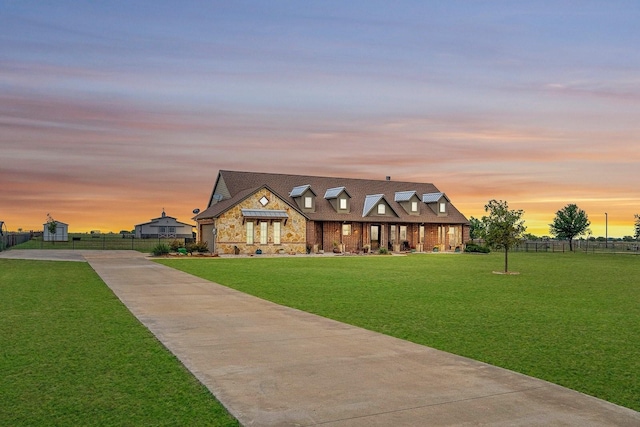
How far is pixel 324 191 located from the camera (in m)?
59.0

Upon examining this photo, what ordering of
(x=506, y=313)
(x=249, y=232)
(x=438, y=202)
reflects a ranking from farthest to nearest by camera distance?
Answer: (x=438, y=202), (x=249, y=232), (x=506, y=313)

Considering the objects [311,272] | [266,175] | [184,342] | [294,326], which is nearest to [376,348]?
[294,326]

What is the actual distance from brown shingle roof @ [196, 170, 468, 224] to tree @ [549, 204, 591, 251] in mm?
24785

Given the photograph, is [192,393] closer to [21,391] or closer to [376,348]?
[21,391]

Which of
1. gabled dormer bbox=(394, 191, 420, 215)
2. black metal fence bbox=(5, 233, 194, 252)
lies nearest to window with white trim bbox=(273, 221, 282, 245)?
black metal fence bbox=(5, 233, 194, 252)

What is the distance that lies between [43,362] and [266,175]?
4989cm

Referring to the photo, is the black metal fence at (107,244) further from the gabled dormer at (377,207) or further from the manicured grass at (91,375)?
the manicured grass at (91,375)

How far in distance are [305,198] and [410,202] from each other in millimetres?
12368

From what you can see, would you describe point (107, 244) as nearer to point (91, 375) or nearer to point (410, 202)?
point (410, 202)

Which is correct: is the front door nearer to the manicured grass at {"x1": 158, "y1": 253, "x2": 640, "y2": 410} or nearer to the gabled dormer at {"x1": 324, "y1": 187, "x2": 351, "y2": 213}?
the gabled dormer at {"x1": 324, "y1": 187, "x2": 351, "y2": 213}

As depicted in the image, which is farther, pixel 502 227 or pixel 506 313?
pixel 502 227

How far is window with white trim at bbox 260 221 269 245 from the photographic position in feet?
165

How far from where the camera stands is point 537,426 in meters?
6.03

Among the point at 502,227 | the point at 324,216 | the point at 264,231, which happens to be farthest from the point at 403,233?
the point at 502,227
